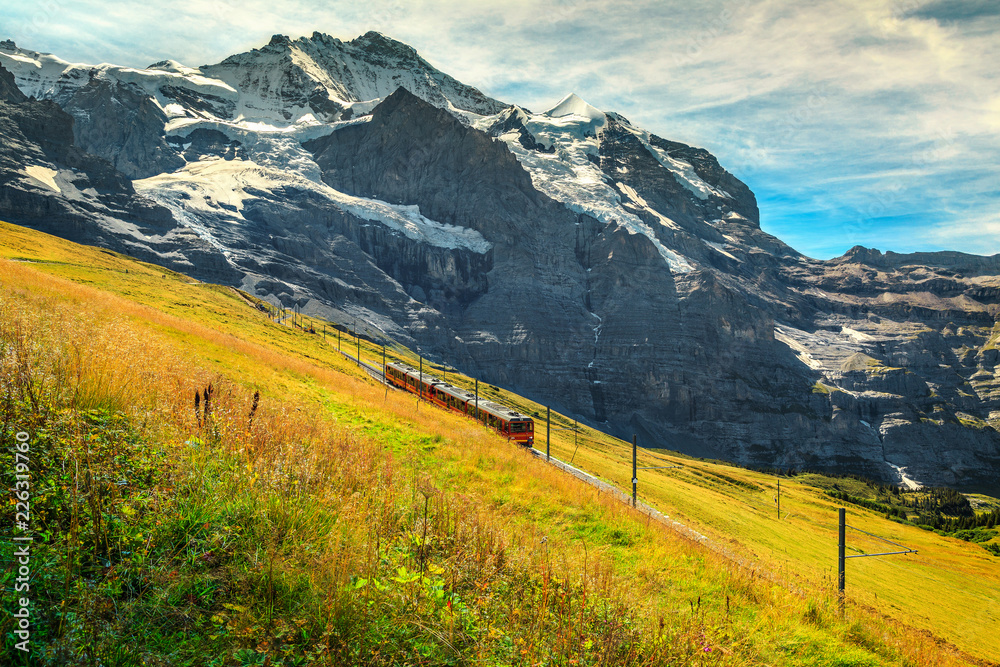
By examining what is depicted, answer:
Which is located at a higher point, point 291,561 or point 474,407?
point 291,561

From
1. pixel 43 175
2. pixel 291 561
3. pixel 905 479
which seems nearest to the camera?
pixel 291 561

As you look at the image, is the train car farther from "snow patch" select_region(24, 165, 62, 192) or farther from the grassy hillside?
"snow patch" select_region(24, 165, 62, 192)

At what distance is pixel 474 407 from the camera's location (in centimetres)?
3853

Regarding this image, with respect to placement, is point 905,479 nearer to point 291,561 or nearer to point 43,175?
point 291,561

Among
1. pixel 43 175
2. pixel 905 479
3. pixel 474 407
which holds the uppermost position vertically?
pixel 43 175

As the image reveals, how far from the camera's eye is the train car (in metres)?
35.7

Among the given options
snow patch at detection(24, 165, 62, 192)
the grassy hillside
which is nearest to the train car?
the grassy hillside

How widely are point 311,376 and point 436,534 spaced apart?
20728 mm

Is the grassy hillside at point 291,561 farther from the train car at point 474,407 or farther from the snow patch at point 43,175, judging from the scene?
the snow patch at point 43,175

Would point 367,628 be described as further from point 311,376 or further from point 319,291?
point 319,291

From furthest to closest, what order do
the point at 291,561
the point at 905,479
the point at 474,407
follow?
the point at 905,479
the point at 474,407
the point at 291,561

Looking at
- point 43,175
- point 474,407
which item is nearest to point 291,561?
point 474,407

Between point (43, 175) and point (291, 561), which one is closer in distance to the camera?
point (291, 561)

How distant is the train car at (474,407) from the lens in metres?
35.7
